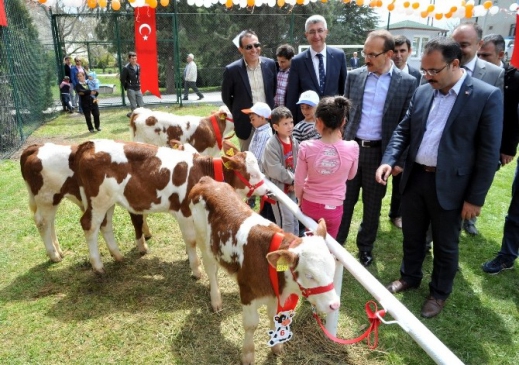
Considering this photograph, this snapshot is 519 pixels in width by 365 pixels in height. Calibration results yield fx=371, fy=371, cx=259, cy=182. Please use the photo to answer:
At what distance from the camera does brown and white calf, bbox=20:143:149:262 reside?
13.1 ft

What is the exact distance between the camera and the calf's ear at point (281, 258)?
7.30 feet

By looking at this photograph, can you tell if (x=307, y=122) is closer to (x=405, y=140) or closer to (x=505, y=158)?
(x=405, y=140)

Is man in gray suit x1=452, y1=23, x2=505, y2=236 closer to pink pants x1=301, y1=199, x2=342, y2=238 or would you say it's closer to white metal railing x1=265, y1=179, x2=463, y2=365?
pink pants x1=301, y1=199, x2=342, y2=238

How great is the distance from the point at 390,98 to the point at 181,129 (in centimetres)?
363

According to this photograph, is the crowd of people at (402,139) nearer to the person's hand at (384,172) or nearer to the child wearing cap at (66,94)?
the person's hand at (384,172)

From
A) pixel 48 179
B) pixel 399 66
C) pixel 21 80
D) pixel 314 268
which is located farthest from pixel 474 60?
pixel 21 80

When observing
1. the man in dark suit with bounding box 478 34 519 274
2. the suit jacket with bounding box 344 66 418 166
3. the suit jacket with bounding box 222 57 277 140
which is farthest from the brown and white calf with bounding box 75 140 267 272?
the man in dark suit with bounding box 478 34 519 274

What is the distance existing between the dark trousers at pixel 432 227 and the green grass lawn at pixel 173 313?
1.20 feet

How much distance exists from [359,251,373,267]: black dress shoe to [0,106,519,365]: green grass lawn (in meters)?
0.09

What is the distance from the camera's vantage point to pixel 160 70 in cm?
1762

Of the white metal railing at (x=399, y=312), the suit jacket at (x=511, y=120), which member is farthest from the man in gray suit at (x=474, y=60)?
the white metal railing at (x=399, y=312)

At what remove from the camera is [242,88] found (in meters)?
5.25

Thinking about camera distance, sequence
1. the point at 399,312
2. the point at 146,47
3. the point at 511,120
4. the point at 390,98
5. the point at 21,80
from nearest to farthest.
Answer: the point at 399,312, the point at 390,98, the point at 511,120, the point at 21,80, the point at 146,47

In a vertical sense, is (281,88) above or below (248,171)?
above
